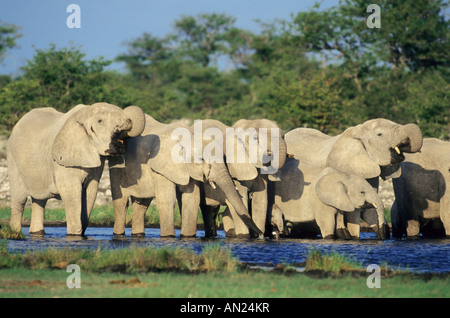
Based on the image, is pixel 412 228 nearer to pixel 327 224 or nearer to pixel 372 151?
pixel 372 151

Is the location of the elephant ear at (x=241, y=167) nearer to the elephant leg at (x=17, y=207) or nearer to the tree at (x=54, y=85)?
the elephant leg at (x=17, y=207)

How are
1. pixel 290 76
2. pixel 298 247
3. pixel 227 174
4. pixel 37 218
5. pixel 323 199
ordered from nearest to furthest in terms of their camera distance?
pixel 298 247
pixel 227 174
pixel 323 199
pixel 37 218
pixel 290 76

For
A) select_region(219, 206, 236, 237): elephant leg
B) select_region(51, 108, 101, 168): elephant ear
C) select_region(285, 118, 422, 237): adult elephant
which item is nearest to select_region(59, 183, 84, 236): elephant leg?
select_region(51, 108, 101, 168): elephant ear

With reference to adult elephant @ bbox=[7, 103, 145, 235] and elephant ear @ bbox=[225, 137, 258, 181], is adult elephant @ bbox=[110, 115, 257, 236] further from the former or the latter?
adult elephant @ bbox=[7, 103, 145, 235]

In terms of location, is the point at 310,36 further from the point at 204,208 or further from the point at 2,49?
the point at 204,208

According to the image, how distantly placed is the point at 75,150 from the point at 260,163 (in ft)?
11.9

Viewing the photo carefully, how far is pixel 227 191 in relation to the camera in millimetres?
17641

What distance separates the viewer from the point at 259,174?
18.6 meters

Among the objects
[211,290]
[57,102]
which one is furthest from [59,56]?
[211,290]

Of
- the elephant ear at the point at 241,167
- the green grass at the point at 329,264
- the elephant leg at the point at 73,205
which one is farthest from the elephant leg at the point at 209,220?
the green grass at the point at 329,264

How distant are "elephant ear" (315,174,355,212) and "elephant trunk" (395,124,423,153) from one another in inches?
71.3

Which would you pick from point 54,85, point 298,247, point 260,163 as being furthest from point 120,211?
point 54,85

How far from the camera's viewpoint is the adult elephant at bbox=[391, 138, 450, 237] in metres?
19.9
